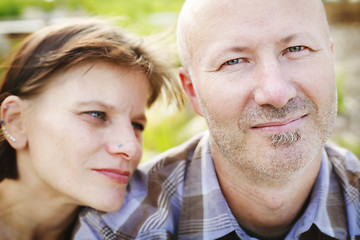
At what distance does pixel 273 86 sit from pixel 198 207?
894 mm

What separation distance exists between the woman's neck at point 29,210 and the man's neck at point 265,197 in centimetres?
106

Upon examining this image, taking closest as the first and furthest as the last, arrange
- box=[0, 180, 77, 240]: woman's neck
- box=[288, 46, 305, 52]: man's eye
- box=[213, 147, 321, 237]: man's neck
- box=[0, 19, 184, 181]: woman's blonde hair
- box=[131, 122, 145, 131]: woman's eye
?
box=[288, 46, 305, 52]: man's eye
box=[213, 147, 321, 237]: man's neck
box=[0, 19, 184, 181]: woman's blonde hair
box=[0, 180, 77, 240]: woman's neck
box=[131, 122, 145, 131]: woman's eye

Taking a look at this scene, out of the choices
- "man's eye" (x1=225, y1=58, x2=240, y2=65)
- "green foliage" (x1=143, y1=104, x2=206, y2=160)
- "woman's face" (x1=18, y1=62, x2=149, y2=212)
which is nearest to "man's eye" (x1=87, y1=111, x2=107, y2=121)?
"woman's face" (x1=18, y1=62, x2=149, y2=212)

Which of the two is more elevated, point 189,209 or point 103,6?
point 103,6

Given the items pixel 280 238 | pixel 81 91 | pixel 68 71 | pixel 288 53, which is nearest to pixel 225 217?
pixel 280 238

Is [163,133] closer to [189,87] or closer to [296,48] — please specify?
[189,87]

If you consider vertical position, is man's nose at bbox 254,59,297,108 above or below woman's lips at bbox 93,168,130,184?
above

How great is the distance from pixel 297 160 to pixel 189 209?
0.74 meters

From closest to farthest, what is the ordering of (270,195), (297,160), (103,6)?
(297,160)
(270,195)
(103,6)

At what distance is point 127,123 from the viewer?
2168 mm

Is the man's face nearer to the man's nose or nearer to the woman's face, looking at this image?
the man's nose

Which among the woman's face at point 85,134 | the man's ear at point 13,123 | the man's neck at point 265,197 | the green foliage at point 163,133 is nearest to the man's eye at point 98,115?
the woman's face at point 85,134

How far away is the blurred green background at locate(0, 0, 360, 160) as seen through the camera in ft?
12.1

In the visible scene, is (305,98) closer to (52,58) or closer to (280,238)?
(280,238)
